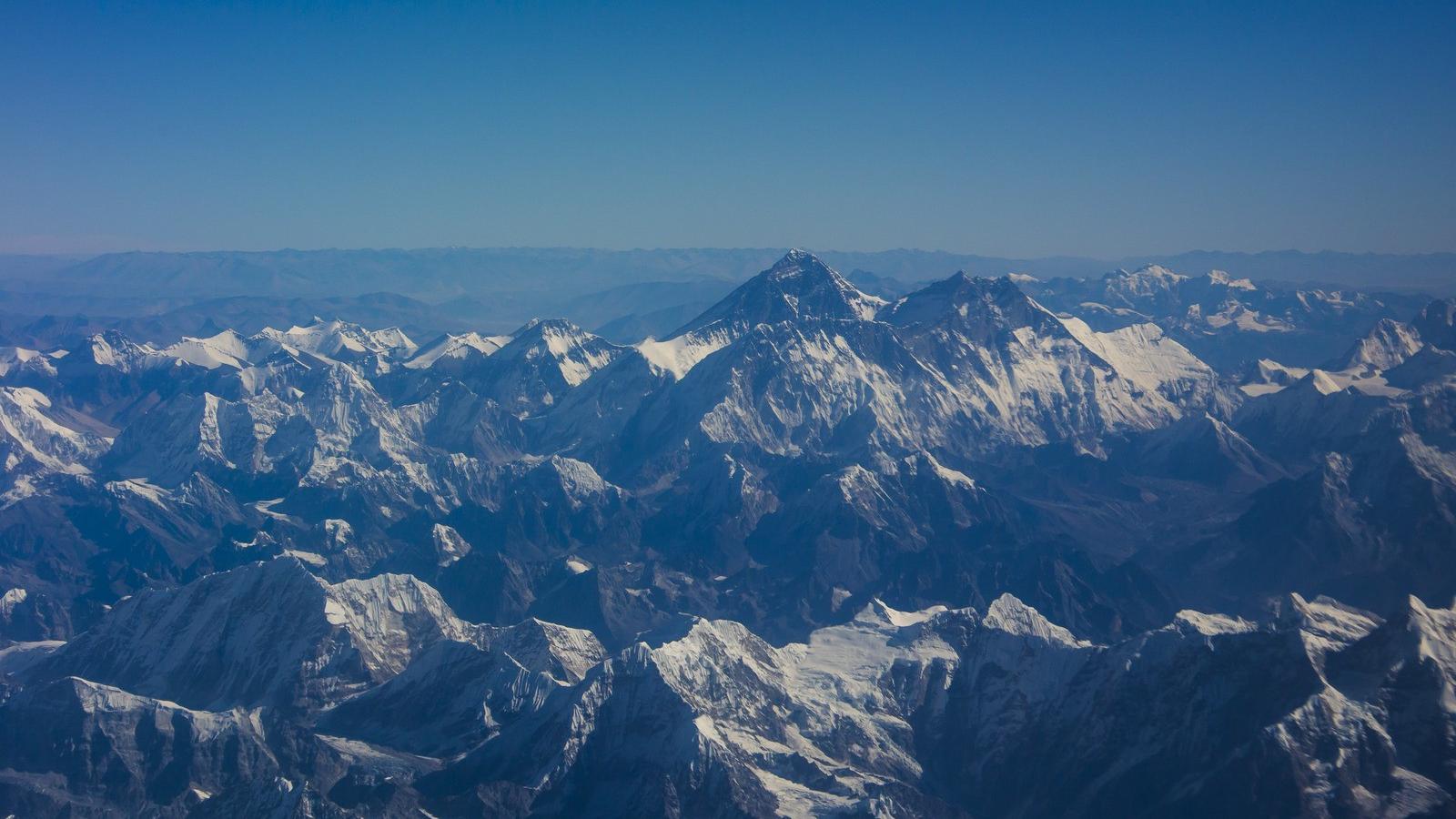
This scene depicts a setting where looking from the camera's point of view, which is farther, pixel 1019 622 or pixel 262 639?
pixel 262 639

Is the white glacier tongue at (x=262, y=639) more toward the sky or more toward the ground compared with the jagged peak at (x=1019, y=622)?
more toward the ground

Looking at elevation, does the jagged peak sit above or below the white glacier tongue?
above

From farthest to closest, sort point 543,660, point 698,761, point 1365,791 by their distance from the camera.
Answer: point 543,660
point 698,761
point 1365,791

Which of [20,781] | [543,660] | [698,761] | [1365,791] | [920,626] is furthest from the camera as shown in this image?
[920,626]

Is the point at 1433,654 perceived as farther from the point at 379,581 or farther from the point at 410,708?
the point at 379,581

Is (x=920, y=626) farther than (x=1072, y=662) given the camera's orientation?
Yes

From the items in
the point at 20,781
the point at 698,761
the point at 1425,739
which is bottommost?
the point at 20,781

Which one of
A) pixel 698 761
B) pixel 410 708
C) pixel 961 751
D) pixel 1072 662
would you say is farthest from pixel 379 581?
pixel 1072 662

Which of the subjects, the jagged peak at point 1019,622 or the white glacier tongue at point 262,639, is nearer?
the jagged peak at point 1019,622

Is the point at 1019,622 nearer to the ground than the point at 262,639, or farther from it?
farther from it

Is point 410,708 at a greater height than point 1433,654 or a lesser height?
lesser
